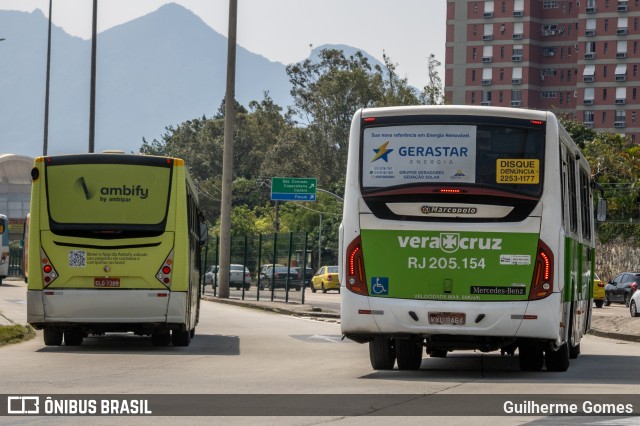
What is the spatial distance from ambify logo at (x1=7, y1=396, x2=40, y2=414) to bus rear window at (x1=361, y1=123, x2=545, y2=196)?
549 centimetres

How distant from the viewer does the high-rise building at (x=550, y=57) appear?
153 m

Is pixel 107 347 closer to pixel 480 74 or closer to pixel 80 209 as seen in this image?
pixel 80 209

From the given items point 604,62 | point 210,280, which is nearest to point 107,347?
point 210,280

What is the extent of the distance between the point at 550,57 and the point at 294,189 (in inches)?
3808

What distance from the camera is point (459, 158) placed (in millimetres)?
17344

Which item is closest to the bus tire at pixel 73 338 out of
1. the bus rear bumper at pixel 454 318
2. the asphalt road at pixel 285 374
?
the asphalt road at pixel 285 374

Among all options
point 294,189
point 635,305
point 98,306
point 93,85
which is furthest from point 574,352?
point 294,189

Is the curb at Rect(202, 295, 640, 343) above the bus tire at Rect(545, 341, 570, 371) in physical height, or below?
below

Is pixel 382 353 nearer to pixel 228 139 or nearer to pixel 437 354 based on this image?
pixel 437 354

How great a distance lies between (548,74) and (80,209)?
142669 mm

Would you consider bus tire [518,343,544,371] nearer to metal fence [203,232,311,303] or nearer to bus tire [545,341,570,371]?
bus tire [545,341,570,371]

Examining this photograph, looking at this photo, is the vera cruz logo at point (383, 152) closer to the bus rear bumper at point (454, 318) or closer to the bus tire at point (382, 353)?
the bus rear bumper at point (454, 318)

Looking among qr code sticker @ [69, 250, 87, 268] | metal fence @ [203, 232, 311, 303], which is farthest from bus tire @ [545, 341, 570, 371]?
metal fence @ [203, 232, 311, 303]

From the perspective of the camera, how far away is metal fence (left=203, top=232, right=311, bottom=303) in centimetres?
4909
